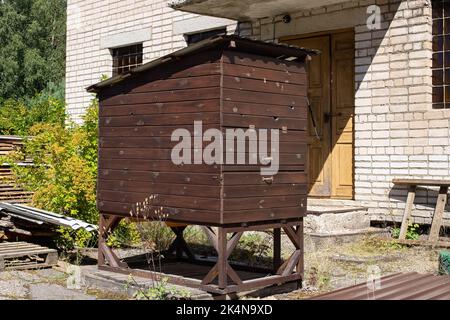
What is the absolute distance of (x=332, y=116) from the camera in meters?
10.8

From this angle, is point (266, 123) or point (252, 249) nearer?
point (266, 123)

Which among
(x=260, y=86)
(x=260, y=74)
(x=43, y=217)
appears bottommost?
(x=43, y=217)

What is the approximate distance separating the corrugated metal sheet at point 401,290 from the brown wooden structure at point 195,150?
1.88 metres

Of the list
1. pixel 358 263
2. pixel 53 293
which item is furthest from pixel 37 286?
pixel 358 263

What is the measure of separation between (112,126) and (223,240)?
2.00 meters

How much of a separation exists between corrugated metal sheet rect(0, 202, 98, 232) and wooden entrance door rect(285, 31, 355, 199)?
178 inches

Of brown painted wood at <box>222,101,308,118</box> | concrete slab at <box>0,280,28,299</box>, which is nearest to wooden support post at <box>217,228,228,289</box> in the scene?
brown painted wood at <box>222,101,308,118</box>

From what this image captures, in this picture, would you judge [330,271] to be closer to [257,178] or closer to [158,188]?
[257,178]

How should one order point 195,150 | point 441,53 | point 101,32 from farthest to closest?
point 101,32 → point 441,53 → point 195,150

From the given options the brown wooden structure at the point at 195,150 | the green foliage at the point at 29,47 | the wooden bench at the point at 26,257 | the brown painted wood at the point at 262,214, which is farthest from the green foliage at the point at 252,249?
the green foliage at the point at 29,47

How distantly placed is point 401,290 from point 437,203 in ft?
17.3

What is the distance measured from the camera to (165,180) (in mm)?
6211
